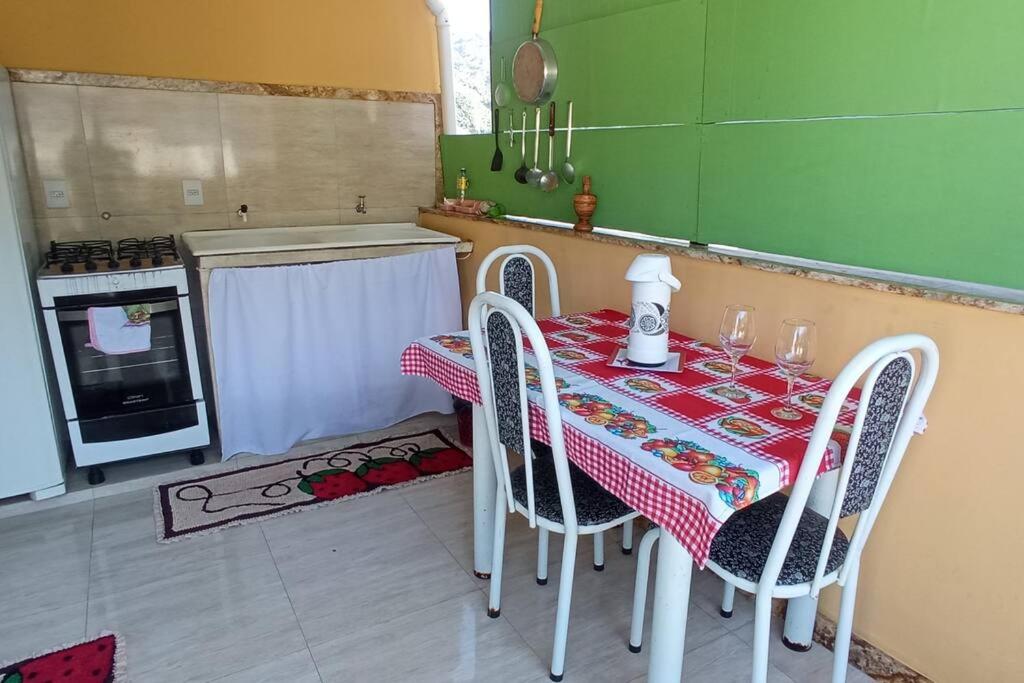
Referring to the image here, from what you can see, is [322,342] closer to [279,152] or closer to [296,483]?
[296,483]

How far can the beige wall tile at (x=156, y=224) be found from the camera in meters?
2.98

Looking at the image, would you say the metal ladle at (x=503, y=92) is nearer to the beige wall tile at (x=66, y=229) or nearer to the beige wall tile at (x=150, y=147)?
the beige wall tile at (x=150, y=147)

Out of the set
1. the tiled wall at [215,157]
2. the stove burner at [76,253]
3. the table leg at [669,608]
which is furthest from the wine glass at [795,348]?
the tiled wall at [215,157]

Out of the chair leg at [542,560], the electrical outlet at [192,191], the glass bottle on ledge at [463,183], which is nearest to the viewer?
the chair leg at [542,560]

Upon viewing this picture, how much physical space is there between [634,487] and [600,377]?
0.43m

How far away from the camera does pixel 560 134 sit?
8.93 ft

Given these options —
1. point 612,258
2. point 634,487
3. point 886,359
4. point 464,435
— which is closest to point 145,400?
point 464,435

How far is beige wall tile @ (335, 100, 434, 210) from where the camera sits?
344cm

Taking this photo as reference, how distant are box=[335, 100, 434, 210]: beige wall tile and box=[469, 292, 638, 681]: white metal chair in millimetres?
2199

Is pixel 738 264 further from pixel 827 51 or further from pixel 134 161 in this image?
pixel 134 161

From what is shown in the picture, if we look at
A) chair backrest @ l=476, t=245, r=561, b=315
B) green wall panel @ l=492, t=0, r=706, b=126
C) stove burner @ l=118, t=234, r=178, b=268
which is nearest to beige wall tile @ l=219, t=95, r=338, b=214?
stove burner @ l=118, t=234, r=178, b=268

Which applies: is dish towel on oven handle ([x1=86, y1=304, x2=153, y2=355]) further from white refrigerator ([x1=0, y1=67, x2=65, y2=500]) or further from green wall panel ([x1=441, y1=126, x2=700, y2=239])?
green wall panel ([x1=441, y1=126, x2=700, y2=239])

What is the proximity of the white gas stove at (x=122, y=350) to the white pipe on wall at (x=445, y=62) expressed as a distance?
5.11 ft

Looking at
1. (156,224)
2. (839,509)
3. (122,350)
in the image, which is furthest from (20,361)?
(839,509)
